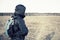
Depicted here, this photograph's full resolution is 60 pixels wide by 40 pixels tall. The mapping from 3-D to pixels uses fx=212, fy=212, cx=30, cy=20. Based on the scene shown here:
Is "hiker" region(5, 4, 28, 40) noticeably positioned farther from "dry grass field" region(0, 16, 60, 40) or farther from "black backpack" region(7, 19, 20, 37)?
"dry grass field" region(0, 16, 60, 40)

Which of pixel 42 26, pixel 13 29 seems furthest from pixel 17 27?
pixel 42 26

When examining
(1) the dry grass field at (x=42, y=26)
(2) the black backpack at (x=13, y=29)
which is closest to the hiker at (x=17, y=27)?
(2) the black backpack at (x=13, y=29)

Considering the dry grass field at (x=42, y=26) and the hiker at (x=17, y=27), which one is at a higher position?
the hiker at (x=17, y=27)

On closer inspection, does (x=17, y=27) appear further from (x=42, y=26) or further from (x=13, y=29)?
(x=42, y=26)

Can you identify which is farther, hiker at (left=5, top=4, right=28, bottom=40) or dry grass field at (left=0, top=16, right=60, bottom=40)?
dry grass field at (left=0, top=16, right=60, bottom=40)

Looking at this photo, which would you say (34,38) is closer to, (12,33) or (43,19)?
(43,19)

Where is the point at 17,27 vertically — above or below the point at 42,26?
above

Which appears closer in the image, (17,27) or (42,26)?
(17,27)

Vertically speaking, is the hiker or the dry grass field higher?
the hiker

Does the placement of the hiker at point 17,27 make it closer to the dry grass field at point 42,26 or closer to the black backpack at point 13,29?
the black backpack at point 13,29

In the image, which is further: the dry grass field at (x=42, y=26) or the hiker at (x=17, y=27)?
the dry grass field at (x=42, y=26)

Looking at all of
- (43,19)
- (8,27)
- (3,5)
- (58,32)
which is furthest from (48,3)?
(8,27)

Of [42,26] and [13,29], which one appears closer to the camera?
[13,29]

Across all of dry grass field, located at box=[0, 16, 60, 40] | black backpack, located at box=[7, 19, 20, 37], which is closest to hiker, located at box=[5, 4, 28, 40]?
black backpack, located at box=[7, 19, 20, 37]
